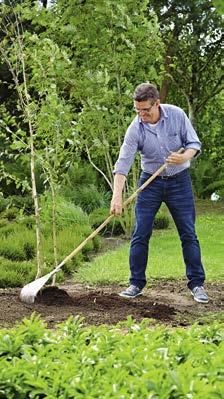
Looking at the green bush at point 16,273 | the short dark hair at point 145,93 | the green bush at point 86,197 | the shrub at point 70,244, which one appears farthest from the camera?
the green bush at point 86,197

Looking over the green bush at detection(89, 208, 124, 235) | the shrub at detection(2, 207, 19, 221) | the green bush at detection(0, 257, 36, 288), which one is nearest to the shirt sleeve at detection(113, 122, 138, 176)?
the green bush at detection(0, 257, 36, 288)

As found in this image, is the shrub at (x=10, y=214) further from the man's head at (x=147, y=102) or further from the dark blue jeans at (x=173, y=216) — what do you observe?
the man's head at (x=147, y=102)

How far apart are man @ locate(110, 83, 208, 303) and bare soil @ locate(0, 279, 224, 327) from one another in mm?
224

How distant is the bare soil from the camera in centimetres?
625

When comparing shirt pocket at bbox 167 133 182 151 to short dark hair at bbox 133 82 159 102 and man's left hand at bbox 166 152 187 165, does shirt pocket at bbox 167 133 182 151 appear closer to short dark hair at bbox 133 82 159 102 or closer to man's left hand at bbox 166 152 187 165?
man's left hand at bbox 166 152 187 165

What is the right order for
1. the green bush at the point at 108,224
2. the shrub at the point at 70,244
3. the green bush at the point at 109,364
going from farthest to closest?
the green bush at the point at 108,224 < the shrub at the point at 70,244 < the green bush at the point at 109,364

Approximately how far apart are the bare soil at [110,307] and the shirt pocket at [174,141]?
1242 millimetres

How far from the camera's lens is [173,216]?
23.6 ft

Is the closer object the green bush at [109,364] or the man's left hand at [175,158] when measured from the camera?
the green bush at [109,364]

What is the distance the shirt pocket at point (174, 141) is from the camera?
697 centimetres

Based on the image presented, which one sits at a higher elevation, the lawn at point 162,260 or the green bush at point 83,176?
the green bush at point 83,176

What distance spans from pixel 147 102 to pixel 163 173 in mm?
624

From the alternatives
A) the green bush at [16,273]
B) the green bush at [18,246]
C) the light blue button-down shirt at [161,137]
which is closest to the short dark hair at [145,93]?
the light blue button-down shirt at [161,137]

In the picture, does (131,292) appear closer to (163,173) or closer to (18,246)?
(163,173)
